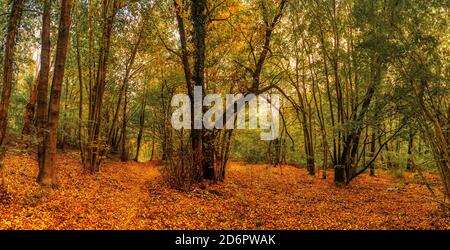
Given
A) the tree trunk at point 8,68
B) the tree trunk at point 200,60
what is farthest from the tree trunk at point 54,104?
the tree trunk at point 200,60

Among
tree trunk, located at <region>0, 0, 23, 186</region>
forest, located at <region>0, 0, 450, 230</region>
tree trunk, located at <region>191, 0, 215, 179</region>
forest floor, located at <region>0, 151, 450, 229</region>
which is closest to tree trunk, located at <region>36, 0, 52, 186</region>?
forest, located at <region>0, 0, 450, 230</region>

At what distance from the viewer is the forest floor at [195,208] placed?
20.7 feet

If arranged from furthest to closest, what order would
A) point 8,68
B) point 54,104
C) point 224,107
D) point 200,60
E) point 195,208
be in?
point 224,107, point 200,60, point 195,208, point 54,104, point 8,68

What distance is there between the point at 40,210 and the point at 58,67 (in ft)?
12.6

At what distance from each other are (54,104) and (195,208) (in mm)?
4805

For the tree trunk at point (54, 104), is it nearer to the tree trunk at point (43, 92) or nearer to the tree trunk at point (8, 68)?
the tree trunk at point (43, 92)

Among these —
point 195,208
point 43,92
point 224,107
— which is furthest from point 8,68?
point 224,107

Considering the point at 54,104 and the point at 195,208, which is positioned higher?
the point at 54,104

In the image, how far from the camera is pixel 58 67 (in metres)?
7.94

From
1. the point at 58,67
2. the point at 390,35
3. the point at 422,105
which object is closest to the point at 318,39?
the point at 390,35

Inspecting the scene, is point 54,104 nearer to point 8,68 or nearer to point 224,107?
point 8,68

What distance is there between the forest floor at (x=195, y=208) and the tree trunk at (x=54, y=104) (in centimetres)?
39

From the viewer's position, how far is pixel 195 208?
27.4 ft
